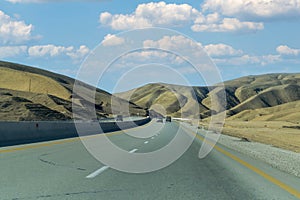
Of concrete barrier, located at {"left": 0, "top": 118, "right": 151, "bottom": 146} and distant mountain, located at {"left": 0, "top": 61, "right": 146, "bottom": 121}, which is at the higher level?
distant mountain, located at {"left": 0, "top": 61, "right": 146, "bottom": 121}

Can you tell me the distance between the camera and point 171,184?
10836mm

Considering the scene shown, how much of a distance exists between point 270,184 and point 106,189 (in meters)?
3.86

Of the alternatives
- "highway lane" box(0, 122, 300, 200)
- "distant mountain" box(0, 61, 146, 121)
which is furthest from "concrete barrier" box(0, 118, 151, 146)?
"highway lane" box(0, 122, 300, 200)

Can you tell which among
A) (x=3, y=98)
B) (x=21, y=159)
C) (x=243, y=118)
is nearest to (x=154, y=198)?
(x=21, y=159)

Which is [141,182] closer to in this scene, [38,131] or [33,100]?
[38,131]

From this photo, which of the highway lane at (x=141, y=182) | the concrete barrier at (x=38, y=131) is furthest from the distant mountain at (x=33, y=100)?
the highway lane at (x=141, y=182)

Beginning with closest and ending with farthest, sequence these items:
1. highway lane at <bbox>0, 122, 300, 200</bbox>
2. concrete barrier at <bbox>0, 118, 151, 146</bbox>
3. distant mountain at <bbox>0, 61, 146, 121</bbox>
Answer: highway lane at <bbox>0, 122, 300, 200</bbox>
concrete barrier at <bbox>0, 118, 151, 146</bbox>
distant mountain at <bbox>0, 61, 146, 121</bbox>

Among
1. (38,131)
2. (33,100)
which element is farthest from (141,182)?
(33,100)

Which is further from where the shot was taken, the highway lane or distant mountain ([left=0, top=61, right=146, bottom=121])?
distant mountain ([left=0, top=61, right=146, bottom=121])

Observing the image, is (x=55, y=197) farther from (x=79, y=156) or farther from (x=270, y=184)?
(x=79, y=156)

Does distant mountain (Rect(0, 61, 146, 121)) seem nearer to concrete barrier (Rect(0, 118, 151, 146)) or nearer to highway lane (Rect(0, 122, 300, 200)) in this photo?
concrete barrier (Rect(0, 118, 151, 146))

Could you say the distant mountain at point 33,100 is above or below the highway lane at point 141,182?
above

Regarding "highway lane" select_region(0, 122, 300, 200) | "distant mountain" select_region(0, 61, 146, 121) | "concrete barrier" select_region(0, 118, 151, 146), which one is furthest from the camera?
"distant mountain" select_region(0, 61, 146, 121)

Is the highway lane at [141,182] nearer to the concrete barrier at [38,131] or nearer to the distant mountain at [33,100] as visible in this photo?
the concrete barrier at [38,131]
